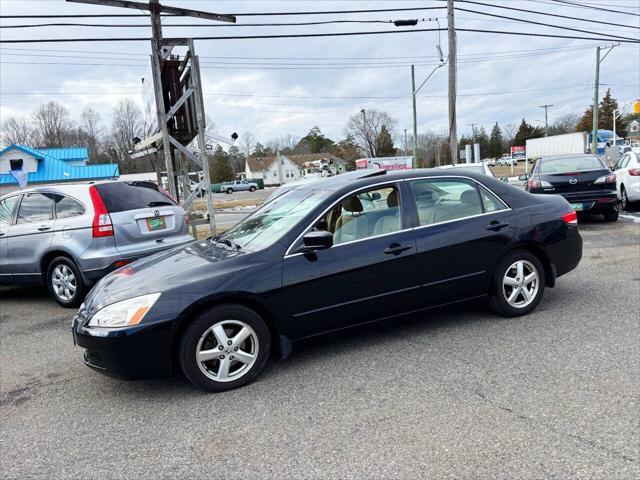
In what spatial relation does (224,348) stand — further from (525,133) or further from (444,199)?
(525,133)

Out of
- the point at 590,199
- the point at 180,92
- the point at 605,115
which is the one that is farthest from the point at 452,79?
the point at 605,115

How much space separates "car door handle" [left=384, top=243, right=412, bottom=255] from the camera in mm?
4027

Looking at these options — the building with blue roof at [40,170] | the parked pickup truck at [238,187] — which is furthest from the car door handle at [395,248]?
the parked pickup truck at [238,187]

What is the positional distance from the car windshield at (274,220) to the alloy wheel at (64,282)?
2.66m

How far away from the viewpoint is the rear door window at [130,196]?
6164 mm

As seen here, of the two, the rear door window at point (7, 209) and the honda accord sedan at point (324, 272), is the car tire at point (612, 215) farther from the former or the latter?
the rear door window at point (7, 209)

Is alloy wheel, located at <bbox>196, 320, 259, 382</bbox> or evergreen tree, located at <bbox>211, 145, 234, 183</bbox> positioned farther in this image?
evergreen tree, located at <bbox>211, 145, 234, 183</bbox>

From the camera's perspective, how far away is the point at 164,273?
12.1ft

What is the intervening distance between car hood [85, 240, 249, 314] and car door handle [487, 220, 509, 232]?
7.68ft

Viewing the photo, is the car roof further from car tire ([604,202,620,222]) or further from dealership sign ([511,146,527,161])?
dealership sign ([511,146,527,161])

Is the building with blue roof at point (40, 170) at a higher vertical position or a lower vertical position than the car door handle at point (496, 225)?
higher

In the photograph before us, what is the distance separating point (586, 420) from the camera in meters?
2.84

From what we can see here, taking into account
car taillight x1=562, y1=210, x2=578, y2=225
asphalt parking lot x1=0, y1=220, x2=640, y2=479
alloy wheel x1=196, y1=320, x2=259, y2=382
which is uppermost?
car taillight x1=562, y1=210, x2=578, y2=225

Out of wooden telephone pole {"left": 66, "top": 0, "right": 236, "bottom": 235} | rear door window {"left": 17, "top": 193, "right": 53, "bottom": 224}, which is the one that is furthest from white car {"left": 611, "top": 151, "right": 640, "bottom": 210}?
rear door window {"left": 17, "top": 193, "right": 53, "bottom": 224}
